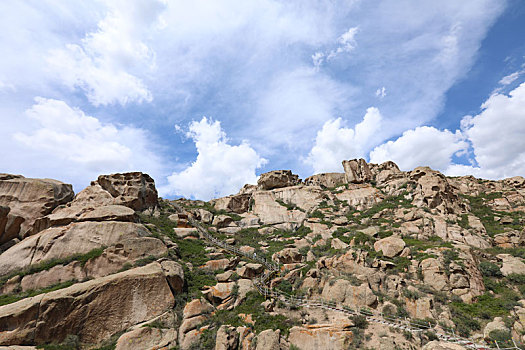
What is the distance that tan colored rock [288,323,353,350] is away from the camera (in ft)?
63.5

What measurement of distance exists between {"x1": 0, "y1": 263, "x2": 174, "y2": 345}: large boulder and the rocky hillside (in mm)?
78

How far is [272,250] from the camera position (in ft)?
137

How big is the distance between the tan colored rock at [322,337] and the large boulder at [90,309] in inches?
459

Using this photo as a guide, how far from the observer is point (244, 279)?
94.6ft

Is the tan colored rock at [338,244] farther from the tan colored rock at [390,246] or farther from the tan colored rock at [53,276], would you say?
the tan colored rock at [53,276]

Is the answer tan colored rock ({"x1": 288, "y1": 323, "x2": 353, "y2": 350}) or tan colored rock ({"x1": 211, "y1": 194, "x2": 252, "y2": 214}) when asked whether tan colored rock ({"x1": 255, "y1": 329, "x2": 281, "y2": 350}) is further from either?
tan colored rock ({"x1": 211, "y1": 194, "x2": 252, "y2": 214})

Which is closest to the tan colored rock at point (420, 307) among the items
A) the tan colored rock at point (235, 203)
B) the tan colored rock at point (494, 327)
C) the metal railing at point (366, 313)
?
the metal railing at point (366, 313)

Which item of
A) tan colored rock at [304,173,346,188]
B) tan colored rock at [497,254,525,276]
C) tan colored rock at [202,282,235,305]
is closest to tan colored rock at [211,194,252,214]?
tan colored rock at [304,173,346,188]

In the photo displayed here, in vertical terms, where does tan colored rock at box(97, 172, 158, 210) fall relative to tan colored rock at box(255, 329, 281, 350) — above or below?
above

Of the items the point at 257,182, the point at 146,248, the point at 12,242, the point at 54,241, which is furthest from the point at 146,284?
the point at 257,182

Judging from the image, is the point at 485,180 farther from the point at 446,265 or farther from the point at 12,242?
the point at 12,242

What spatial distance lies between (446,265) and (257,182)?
48.7 metres

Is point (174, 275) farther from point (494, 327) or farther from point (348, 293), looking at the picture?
point (494, 327)

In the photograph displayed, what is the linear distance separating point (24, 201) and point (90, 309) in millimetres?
23263
